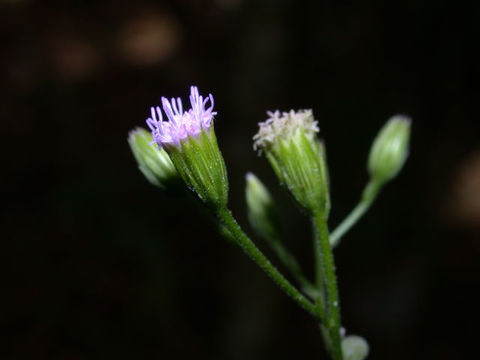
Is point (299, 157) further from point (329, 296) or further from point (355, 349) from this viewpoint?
point (355, 349)

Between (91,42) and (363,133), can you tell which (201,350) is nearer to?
(363,133)

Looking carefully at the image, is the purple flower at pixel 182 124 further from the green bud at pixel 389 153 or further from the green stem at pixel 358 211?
the green bud at pixel 389 153

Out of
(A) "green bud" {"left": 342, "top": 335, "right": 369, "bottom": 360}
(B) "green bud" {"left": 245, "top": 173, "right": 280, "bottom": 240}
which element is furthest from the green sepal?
(A) "green bud" {"left": 342, "top": 335, "right": 369, "bottom": 360}

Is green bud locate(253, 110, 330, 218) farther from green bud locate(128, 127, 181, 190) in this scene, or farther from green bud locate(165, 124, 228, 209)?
green bud locate(128, 127, 181, 190)

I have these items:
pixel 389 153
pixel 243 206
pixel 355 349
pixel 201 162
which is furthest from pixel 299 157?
pixel 243 206

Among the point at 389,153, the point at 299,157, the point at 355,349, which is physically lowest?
the point at 355,349

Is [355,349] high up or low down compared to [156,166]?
down

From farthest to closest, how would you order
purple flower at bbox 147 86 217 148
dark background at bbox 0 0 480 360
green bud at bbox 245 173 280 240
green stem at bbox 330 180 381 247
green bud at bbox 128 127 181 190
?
1. dark background at bbox 0 0 480 360
2. green bud at bbox 245 173 280 240
3. green stem at bbox 330 180 381 247
4. green bud at bbox 128 127 181 190
5. purple flower at bbox 147 86 217 148

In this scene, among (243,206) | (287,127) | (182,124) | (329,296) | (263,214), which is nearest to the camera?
(182,124)
